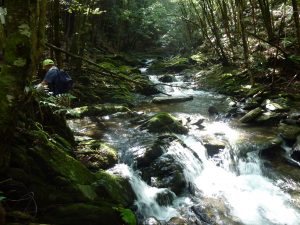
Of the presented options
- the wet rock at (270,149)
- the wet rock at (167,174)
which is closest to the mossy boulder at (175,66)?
the wet rock at (270,149)

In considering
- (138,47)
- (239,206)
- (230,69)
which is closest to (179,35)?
(138,47)

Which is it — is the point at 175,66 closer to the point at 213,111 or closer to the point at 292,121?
the point at 213,111

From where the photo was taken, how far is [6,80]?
3.58 meters

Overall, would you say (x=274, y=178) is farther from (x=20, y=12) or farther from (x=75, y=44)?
(x=75, y=44)

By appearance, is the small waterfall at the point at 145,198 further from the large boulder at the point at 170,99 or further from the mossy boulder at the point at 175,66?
the mossy boulder at the point at 175,66

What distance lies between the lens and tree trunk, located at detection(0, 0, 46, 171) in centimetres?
352

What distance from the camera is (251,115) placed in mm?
11266

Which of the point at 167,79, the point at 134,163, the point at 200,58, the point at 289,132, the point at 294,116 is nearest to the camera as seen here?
the point at 134,163

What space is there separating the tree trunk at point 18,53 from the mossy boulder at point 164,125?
630 cm

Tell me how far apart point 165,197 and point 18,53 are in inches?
172

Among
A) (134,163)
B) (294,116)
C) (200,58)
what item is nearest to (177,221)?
(134,163)

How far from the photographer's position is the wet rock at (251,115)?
11188 mm

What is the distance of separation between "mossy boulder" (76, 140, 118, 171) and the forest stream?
Answer: 23 cm

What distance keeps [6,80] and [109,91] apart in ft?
36.7
